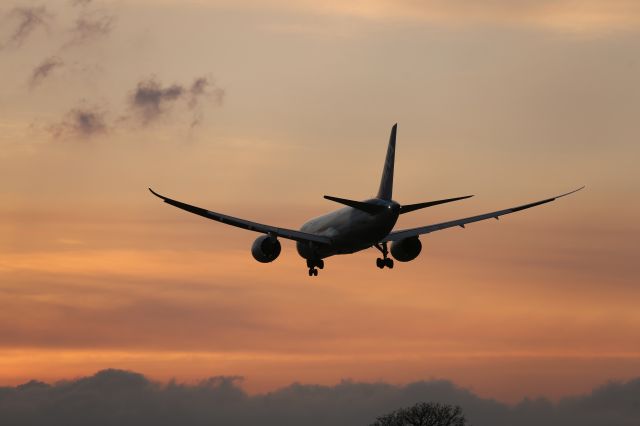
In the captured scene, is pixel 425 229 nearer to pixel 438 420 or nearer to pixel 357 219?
pixel 357 219

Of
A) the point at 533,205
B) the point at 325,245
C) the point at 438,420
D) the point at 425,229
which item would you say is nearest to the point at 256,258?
the point at 325,245

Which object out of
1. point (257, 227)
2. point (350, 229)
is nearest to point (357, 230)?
point (350, 229)

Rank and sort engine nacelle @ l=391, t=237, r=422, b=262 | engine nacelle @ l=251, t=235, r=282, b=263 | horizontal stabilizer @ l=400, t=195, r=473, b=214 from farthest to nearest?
engine nacelle @ l=391, t=237, r=422, b=262 → engine nacelle @ l=251, t=235, r=282, b=263 → horizontal stabilizer @ l=400, t=195, r=473, b=214

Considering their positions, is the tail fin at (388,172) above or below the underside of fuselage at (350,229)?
above

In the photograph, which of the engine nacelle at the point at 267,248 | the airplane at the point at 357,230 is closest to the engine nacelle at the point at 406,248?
the airplane at the point at 357,230

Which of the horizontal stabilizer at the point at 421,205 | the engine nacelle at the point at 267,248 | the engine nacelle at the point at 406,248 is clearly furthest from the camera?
the engine nacelle at the point at 406,248

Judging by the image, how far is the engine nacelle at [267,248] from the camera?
456 feet

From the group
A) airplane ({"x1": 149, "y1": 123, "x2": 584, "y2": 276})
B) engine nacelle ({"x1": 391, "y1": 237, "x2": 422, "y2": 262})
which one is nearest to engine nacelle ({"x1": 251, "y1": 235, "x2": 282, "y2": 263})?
airplane ({"x1": 149, "y1": 123, "x2": 584, "y2": 276})

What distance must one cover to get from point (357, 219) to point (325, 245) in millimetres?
5722

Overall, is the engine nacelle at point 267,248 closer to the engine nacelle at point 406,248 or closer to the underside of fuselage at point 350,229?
the underside of fuselage at point 350,229

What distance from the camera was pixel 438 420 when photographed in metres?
195

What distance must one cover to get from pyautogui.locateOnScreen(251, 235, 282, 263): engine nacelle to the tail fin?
35.9 ft

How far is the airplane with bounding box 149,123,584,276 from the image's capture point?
13075 centimetres

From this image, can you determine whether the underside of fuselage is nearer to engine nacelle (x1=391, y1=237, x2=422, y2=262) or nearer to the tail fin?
the tail fin
